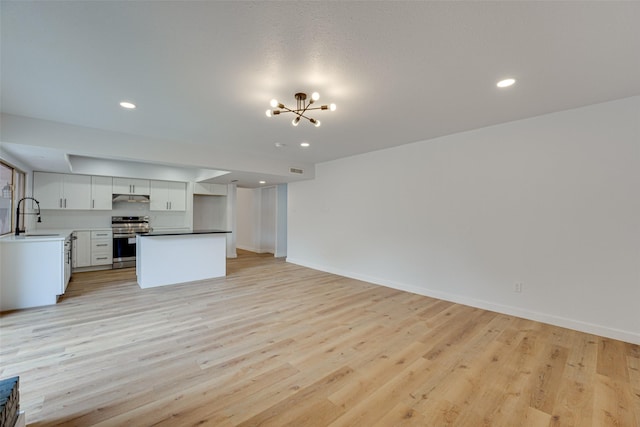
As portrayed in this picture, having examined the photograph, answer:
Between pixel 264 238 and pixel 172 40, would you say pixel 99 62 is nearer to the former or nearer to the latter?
pixel 172 40

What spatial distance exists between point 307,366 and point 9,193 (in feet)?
18.2

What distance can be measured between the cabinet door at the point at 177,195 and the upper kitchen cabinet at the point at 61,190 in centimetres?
155

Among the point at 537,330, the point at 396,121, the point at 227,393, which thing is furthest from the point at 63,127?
the point at 537,330

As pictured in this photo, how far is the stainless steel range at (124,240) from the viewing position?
5926mm

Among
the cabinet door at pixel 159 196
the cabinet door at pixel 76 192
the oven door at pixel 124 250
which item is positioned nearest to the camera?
the cabinet door at pixel 76 192

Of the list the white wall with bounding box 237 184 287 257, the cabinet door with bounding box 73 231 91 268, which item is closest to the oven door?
the cabinet door with bounding box 73 231 91 268

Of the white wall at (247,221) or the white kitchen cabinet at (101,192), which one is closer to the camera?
the white kitchen cabinet at (101,192)

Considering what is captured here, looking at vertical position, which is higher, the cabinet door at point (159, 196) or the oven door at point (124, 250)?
the cabinet door at point (159, 196)

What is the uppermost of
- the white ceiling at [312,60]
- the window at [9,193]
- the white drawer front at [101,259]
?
the white ceiling at [312,60]

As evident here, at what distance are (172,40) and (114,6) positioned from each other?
1.16 feet

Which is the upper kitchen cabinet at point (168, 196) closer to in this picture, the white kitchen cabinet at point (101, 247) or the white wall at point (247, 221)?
the white kitchen cabinet at point (101, 247)

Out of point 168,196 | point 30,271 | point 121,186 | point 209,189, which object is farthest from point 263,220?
point 30,271

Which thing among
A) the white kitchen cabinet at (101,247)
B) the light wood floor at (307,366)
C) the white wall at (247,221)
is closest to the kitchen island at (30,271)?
the light wood floor at (307,366)

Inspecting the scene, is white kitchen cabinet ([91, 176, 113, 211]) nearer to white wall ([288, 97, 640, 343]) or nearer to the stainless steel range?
the stainless steel range
